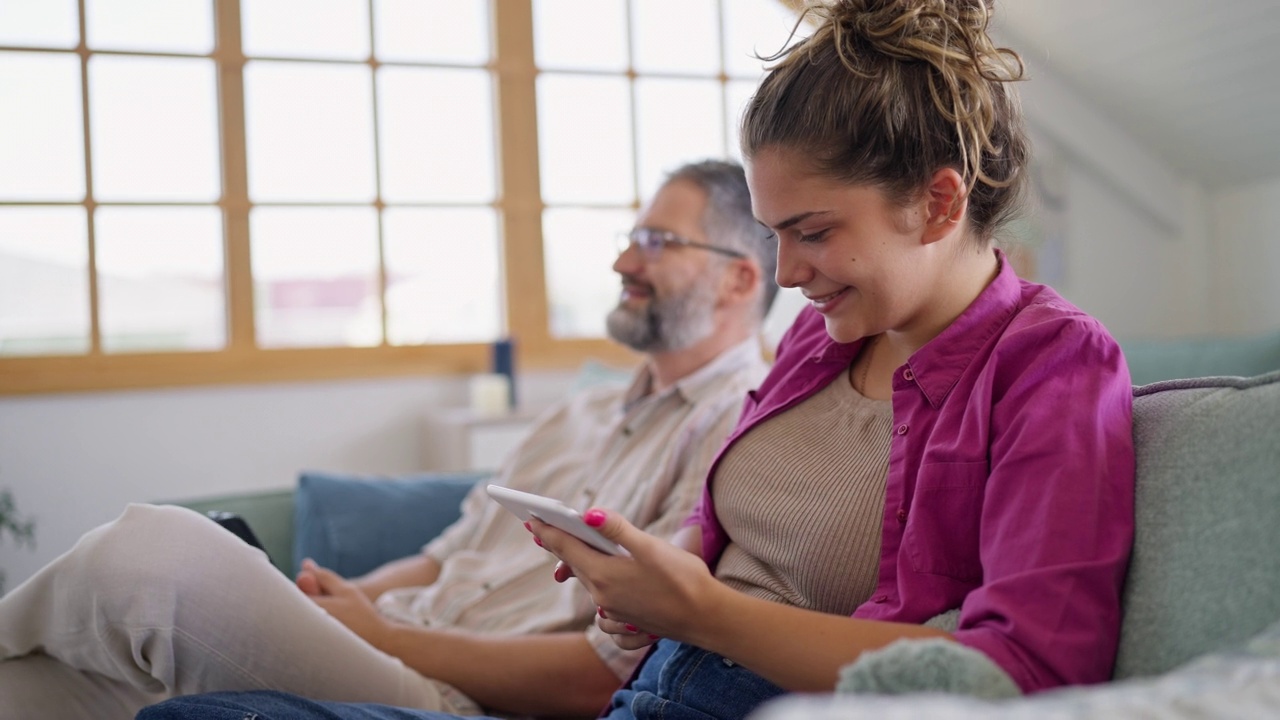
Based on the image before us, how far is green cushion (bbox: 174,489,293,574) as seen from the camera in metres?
2.27

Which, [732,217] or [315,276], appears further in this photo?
[315,276]

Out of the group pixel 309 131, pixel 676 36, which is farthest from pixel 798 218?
pixel 676 36

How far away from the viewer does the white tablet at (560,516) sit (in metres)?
1.08

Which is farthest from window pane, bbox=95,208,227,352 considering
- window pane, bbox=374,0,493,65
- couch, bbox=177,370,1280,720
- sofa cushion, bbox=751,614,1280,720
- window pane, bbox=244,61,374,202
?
sofa cushion, bbox=751,614,1280,720

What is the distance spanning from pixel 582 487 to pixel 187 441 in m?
2.04

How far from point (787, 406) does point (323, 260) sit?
2.80m

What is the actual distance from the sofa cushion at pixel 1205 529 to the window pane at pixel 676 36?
3442mm

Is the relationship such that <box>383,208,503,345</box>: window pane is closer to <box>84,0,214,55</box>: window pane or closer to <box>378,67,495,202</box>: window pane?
<box>378,67,495,202</box>: window pane

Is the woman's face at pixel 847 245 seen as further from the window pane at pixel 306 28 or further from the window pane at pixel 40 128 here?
the window pane at pixel 40 128

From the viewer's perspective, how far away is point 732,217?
6.78ft

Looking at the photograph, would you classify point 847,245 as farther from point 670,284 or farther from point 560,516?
point 670,284

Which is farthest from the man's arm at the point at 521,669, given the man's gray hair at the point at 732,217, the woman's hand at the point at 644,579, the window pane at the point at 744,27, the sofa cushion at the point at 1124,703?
the window pane at the point at 744,27

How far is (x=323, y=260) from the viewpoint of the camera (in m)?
3.87

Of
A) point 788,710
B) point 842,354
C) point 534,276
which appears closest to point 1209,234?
point 534,276
